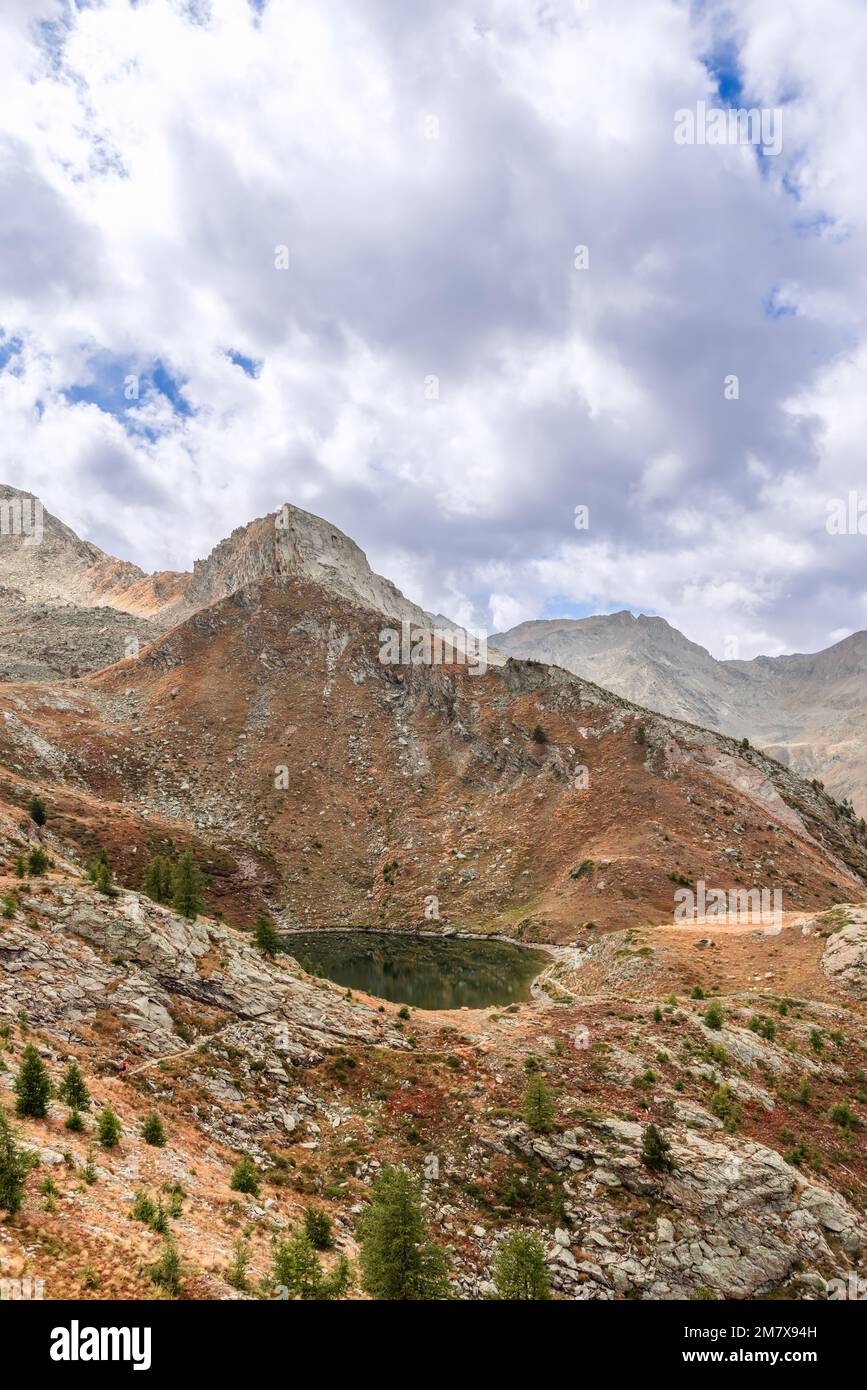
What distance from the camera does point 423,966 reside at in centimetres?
6450

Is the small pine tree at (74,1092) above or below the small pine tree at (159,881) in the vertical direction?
below

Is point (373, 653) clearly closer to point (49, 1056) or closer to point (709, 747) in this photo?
point (709, 747)

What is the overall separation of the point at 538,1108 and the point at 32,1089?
1652cm

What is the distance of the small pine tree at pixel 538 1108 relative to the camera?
75.6 ft

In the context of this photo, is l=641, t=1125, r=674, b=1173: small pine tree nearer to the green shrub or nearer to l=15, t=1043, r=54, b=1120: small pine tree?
the green shrub

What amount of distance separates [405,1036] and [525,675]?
85.6m

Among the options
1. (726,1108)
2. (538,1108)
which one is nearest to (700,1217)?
(538,1108)

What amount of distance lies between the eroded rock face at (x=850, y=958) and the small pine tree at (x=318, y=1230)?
36045mm

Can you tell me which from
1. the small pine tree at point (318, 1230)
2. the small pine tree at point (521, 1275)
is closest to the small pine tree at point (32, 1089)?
the small pine tree at point (318, 1230)

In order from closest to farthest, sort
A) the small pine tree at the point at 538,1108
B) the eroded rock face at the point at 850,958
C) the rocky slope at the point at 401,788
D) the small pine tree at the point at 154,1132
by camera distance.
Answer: the small pine tree at the point at 154,1132, the small pine tree at the point at 538,1108, the eroded rock face at the point at 850,958, the rocky slope at the point at 401,788

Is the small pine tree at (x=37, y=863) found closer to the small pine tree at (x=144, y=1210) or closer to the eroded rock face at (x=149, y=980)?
the eroded rock face at (x=149, y=980)

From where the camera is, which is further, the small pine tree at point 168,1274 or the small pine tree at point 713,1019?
the small pine tree at point 713,1019

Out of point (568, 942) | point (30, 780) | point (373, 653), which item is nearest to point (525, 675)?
point (373, 653)

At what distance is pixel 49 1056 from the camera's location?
20188mm
